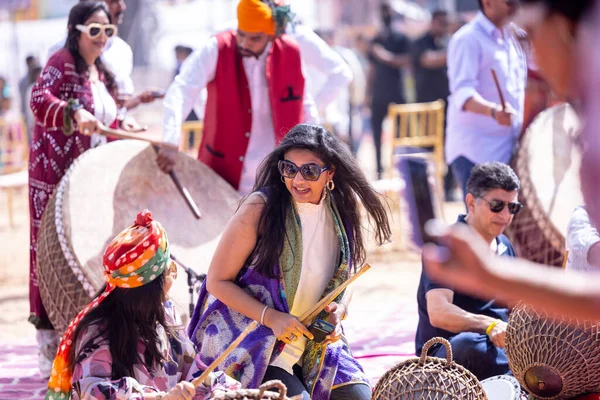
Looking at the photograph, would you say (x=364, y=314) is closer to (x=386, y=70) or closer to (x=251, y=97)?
(x=251, y=97)

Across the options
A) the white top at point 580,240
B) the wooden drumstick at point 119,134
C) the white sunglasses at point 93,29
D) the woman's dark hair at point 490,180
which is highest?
the white sunglasses at point 93,29

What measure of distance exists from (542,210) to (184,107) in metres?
2.00

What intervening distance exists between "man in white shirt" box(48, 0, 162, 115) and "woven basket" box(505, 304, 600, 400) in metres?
2.36

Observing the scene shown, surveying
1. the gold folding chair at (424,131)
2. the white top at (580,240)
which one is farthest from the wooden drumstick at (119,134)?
→ the gold folding chair at (424,131)

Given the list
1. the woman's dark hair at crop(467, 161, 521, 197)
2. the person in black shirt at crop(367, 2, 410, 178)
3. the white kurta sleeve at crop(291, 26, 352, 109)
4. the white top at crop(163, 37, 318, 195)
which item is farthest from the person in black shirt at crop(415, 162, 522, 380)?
the person in black shirt at crop(367, 2, 410, 178)

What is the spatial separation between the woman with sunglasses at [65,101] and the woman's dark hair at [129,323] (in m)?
1.69

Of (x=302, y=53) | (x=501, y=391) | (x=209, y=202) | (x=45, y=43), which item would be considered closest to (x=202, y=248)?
(x=209, y=202)

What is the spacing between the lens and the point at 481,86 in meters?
5.45

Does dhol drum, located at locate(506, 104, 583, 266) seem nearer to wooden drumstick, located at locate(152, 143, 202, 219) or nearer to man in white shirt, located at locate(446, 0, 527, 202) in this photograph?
man in white shirt, located at locate(446, 0, 527, 202)

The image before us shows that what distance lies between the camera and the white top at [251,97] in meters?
4.87

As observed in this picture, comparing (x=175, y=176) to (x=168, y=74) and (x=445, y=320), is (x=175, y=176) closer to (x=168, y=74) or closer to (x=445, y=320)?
(x=445, y=320)

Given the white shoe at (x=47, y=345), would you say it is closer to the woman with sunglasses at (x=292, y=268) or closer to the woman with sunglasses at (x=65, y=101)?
the woman with sunglasses at (x=65, y=101)

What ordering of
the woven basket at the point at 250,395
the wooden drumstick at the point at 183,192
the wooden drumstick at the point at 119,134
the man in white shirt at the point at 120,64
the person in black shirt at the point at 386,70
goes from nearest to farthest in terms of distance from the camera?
the woven basket at the point at 250,395, the wooden drumstick at the point at 119,134, the wooden drumstick at the point at 183,192, the man in white shirt at the point at 120,64, the person in black shirt at the point at 386,70

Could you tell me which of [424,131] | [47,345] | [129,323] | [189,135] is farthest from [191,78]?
[424,131]
